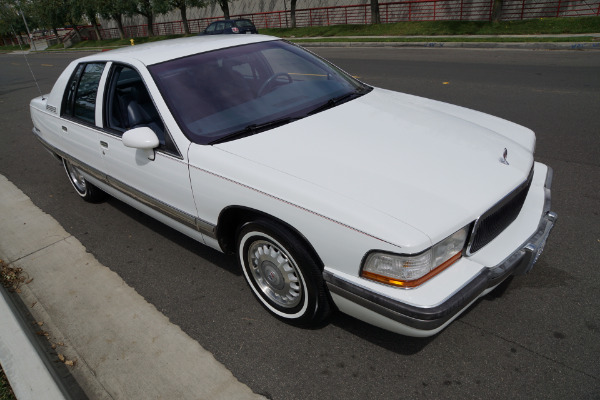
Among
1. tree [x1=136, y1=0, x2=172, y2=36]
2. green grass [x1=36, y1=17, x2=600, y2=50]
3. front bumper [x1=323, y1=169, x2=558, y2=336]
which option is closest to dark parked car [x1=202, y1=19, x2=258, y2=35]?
green grass [x1=36, y1=17, x2=600, y2=50]

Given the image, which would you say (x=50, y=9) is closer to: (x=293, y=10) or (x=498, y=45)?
(x=293, y=10)

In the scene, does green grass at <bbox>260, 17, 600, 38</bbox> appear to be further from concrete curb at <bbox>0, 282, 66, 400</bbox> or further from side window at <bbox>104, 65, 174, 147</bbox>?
concrete curb at <bbox>0, 282, 66, 400</bbox>

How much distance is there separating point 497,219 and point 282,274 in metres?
1.29

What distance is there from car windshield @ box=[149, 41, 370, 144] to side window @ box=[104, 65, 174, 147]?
0.27m

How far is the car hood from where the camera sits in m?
2.20

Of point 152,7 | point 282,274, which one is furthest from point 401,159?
point 152,7

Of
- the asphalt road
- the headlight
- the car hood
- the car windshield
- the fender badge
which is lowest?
the asphalt road

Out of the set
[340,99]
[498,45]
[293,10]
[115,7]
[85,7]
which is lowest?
[498,45]

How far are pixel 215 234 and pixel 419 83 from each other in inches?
296

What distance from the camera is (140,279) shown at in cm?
352

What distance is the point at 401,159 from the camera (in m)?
2.54

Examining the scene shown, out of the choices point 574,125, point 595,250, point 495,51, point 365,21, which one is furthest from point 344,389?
point 365,21

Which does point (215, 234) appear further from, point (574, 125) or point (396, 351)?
point (574, 125)

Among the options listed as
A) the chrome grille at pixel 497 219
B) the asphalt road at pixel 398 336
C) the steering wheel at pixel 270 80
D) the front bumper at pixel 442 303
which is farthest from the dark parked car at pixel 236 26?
the front bumper at pixel 442 303
